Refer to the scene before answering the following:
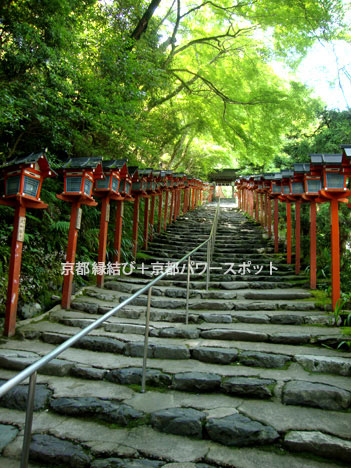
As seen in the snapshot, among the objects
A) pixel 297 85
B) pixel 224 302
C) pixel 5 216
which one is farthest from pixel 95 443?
pixel 297 85

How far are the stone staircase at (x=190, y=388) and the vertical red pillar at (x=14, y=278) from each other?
0.20m

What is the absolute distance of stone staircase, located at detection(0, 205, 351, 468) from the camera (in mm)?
2289

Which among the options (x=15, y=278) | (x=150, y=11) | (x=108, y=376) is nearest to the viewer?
(x=108, y=376)

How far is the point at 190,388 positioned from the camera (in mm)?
3135

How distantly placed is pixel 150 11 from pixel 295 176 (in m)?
6.40

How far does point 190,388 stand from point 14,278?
2.83m

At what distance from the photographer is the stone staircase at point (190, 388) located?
229 cm

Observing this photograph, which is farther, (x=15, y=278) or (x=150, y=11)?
(x=150, y=11)

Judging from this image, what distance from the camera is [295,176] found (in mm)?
6684

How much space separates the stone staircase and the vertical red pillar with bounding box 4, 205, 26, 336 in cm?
20

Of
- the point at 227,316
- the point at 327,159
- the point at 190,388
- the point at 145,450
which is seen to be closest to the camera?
the point at 145,450

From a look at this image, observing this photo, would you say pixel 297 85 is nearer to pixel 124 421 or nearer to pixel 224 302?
pixel 224 302

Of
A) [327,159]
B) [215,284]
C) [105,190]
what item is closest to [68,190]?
[105,190]

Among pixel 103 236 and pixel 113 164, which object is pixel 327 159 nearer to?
pixel 113 164
